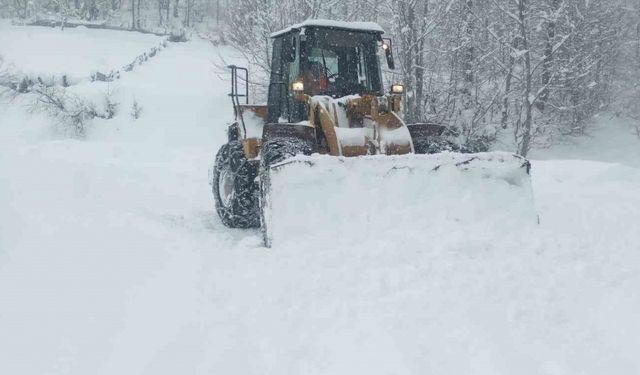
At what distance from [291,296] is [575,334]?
6.33ft

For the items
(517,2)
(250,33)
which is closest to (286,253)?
(517,2)

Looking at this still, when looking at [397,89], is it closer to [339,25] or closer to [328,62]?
[328,62]

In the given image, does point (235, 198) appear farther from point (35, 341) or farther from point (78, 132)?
point (78, 132)

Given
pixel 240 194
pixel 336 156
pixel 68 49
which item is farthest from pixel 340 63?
pixel 68 49

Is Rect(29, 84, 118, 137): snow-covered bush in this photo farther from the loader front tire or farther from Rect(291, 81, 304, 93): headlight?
Rect(291, 81, 304, 93): headlight

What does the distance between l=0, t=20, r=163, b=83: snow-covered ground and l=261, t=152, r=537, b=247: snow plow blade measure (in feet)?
75.2

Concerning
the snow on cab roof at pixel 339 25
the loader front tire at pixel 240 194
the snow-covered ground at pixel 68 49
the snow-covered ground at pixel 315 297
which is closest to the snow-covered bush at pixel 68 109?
the snow-covered ground at pixel 68 49

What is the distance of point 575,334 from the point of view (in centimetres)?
362

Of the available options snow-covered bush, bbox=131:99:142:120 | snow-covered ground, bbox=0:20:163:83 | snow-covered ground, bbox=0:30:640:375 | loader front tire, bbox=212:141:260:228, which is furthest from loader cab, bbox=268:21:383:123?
snow-covered ground, bbox=0:20:163:83

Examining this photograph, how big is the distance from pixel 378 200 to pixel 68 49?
104ft

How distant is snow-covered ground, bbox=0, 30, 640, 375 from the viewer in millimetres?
3379

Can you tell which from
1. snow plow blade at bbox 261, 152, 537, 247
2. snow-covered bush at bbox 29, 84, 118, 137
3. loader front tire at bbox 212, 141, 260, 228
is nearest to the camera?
snow plow blade at bbox 261, 152, 537, 247

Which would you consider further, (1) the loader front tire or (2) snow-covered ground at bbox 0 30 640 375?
(1) the loader front tire

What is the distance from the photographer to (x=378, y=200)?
5035 mm
